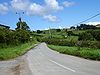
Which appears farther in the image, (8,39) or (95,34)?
(95,34)

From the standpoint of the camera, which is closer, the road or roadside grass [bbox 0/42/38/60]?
the road

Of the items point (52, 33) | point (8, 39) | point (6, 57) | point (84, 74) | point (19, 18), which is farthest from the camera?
point (52, 33)

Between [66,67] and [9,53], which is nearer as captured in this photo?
[66,67]

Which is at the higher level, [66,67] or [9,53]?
[66,67]

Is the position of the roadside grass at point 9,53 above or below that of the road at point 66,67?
below

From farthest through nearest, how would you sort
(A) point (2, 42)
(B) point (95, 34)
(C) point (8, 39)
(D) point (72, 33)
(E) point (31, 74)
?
1. (D) point (72, 33)
2. (B) point (95, 34)
3. (C) point (8, 39)
4. (A) point (2, 42)
5. (E) point (31, 74)

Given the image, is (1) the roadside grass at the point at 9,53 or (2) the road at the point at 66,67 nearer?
(2) the road at the point at 66,67

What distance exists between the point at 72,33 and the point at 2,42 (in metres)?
70.0

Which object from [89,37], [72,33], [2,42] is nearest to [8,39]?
[2,42]

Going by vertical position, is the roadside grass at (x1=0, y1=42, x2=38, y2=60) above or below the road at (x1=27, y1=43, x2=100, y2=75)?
below

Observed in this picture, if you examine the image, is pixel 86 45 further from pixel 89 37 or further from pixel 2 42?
pixel 89 37

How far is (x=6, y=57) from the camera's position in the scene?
34594 millimetres

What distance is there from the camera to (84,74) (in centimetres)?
1468

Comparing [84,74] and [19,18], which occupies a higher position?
[19,18]
